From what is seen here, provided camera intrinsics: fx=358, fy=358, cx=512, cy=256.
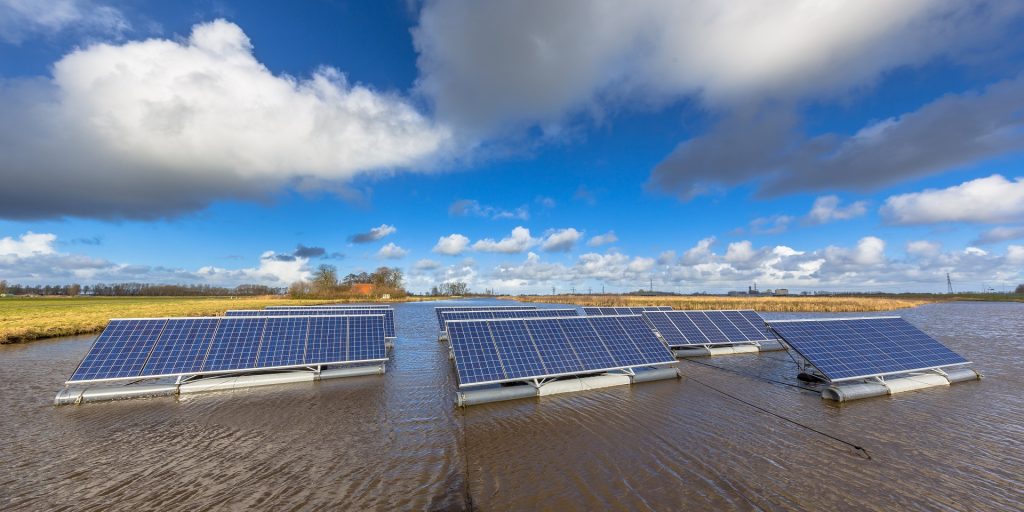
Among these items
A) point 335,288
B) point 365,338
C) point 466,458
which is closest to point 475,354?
point 466,458

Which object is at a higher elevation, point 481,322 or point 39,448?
point 481,322

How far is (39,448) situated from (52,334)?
3276cm

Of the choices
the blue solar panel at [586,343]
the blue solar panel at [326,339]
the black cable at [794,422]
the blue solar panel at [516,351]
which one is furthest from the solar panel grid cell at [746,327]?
the blue solar panel at [326,339]

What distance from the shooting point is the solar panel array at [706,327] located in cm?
2317

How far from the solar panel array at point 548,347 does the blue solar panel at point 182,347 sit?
11.0 meters

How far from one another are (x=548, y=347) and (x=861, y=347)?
1464 cm

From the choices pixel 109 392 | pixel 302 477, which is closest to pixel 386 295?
pixel 109 392

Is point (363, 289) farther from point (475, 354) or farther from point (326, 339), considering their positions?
point (475, 354)

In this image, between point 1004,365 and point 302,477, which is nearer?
point 302,477

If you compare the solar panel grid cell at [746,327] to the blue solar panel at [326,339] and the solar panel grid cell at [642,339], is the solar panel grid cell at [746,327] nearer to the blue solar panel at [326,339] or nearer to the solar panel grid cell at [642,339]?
the solar panel grid cell at [642,339]

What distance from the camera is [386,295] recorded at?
122 metres

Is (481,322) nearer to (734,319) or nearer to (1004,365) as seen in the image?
(734,319)

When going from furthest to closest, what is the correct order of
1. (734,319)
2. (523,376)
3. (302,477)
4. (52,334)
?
(52,334), (734,319), (523,376), (302,477)

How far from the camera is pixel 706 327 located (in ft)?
81.3
